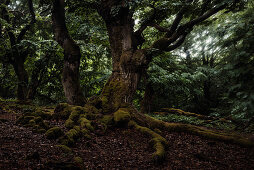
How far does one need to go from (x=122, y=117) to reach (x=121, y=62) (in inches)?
94.3

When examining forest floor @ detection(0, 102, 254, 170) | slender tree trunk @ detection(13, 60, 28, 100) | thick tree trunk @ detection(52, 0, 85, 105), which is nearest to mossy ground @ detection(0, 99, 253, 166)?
forest floor @ detection(0, 102, 254, 170)

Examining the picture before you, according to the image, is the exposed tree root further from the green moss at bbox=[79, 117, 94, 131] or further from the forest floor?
the forest floor

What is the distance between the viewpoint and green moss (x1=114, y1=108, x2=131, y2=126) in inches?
200

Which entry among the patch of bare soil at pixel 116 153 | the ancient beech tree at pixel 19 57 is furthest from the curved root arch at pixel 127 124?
the ancient beech tree at pixel 19 57

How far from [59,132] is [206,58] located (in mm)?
17271

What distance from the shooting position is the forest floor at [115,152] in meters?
2.57

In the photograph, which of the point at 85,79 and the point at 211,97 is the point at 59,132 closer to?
the point at 85,79

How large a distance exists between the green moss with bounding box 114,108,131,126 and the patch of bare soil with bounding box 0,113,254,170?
0.89 feet

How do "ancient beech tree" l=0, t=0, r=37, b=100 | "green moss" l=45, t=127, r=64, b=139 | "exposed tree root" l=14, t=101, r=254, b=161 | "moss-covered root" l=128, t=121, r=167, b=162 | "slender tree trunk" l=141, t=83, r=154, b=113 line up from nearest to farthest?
"moss-covered root" l=128, t=121, r=167, b=162, "green moss" l=45, t=127, r=64, b=139, "exposed tree root" l=14, t=101, r=254, b=161, "ancient beech tree" l=0, t=0, r=37, b=100, "slender tree trunk" l=141, t=83, r=154, b=113

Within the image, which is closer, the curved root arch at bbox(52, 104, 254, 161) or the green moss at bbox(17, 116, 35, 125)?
the curved root arch at bbox(52, 104, 254, 161)

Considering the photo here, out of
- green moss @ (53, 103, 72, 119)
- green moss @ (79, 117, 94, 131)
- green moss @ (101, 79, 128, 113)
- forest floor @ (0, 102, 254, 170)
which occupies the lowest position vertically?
forest floor @ (0, 102, 254, 170)

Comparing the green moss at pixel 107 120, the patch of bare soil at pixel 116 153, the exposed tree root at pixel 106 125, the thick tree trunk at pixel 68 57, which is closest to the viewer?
the patch of bare soil at pixel 116 153

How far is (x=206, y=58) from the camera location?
1683cm

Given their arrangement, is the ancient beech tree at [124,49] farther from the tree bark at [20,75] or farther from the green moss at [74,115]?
the tree bark at [20,75]
